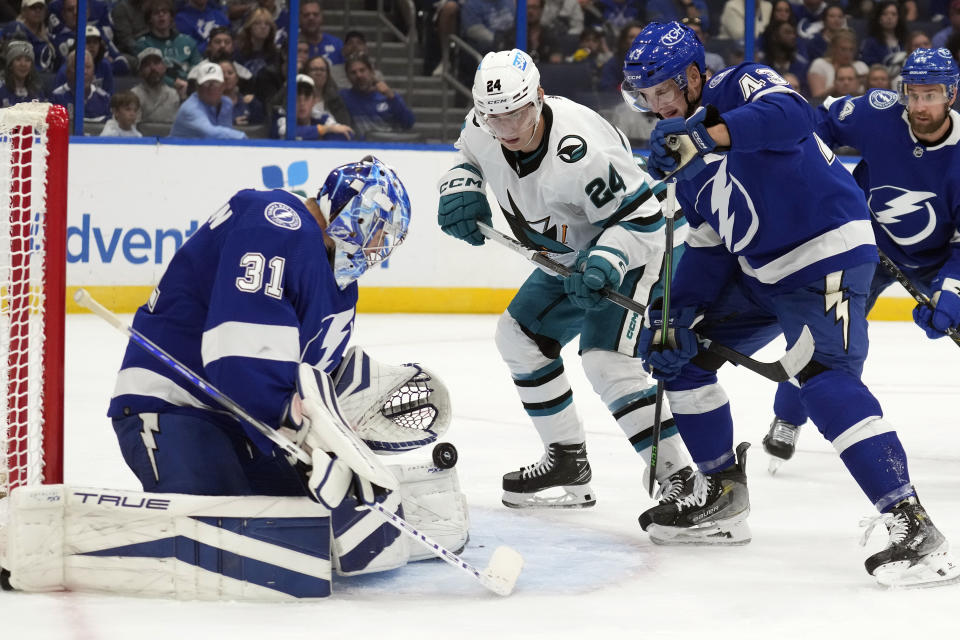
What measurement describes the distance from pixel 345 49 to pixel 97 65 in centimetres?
123

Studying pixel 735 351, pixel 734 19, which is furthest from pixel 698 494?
pixel 734 19

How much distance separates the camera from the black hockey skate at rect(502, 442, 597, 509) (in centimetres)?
329

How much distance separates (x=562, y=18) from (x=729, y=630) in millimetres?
5470

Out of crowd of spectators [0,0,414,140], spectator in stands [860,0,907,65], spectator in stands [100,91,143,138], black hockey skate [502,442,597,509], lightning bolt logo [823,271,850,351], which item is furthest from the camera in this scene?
spectator in stands [860,0,907,65]

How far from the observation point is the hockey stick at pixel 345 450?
229 cm

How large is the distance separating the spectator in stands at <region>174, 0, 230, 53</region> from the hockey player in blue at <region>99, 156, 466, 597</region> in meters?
4.41

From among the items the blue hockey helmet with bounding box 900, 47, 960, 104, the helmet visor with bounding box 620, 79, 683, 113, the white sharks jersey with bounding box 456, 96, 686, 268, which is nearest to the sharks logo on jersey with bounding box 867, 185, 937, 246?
the blue hockey helmet with bounding box 900, 47, 960, 104

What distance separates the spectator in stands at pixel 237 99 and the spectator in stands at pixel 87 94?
58 cm

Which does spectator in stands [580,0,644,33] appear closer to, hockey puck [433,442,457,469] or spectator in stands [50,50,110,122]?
spectator in stands [50,50,110,122]

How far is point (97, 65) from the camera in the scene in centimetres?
653

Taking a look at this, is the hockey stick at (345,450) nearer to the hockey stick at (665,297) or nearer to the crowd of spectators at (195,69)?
the hockey stick at (665,297)

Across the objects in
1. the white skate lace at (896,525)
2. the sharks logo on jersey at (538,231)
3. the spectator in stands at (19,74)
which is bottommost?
the spectator in stands at (19,74)

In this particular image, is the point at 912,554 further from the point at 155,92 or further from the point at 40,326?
the point at 155,92

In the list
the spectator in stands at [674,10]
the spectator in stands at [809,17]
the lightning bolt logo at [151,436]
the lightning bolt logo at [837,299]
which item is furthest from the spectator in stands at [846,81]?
the lightning bolt logo at [151,436]
